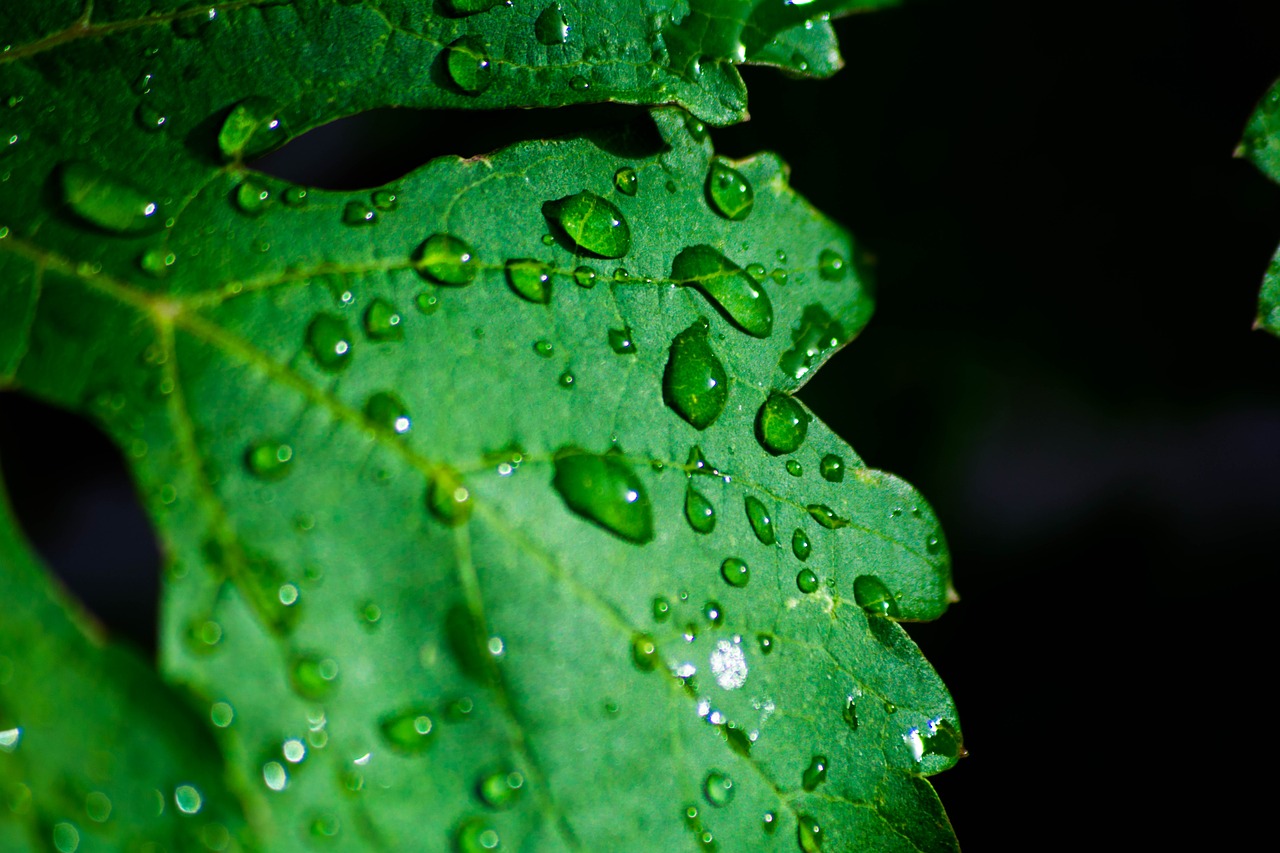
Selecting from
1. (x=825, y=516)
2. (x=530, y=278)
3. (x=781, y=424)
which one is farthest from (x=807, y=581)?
(x=530, y=278)

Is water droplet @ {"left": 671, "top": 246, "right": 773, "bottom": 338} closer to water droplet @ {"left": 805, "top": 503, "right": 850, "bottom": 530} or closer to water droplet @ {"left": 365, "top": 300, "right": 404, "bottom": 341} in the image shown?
water droplet @ {"left": 805, "top": 503, "right": 850, "bottom": 530}

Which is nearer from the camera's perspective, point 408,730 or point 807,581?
point 408,730

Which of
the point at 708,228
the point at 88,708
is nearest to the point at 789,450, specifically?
the point at 708,228

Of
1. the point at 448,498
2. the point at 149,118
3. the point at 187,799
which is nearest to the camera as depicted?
the point at 187,799

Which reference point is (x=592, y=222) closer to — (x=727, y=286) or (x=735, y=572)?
(x=727, y=286)

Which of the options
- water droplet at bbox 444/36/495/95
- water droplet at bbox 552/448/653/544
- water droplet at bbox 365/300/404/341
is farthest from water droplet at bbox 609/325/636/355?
water droplet at bbox 444/36/495/95

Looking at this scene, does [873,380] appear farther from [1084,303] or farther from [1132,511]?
[1132,511]

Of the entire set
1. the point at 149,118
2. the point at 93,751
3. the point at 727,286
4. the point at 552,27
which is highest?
the point at 552,27
